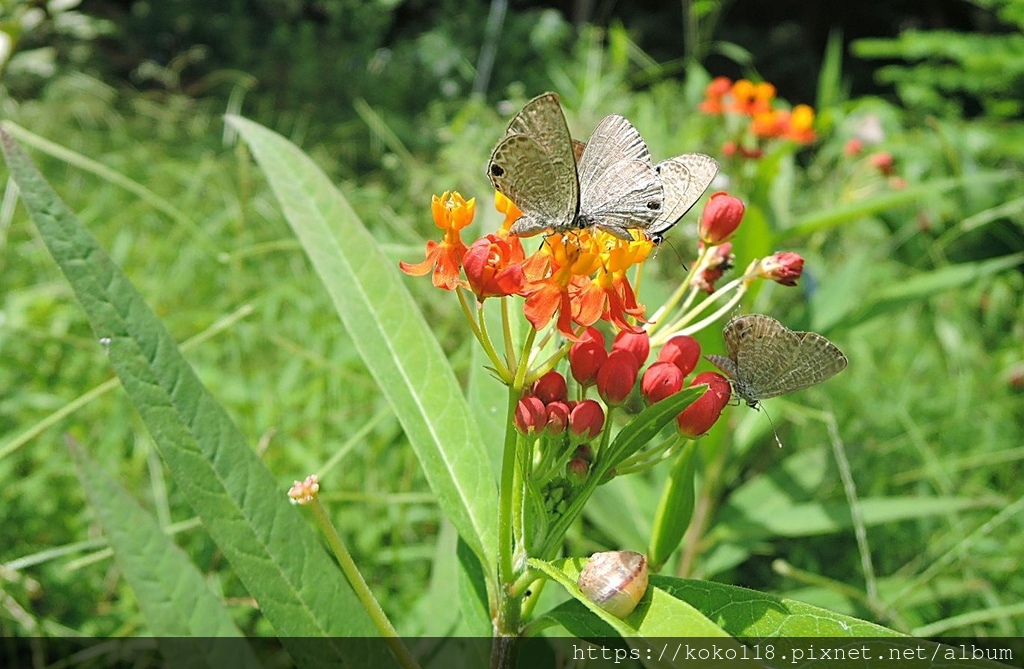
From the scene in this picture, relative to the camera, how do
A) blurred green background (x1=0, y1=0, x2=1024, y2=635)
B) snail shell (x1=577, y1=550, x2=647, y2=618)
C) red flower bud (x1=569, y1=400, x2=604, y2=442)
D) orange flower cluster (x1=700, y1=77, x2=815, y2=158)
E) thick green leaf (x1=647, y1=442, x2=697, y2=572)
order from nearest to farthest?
snail shell (x1=577, y1=550, x2=647, y2=618) → red flower bud (x1=569, y1=400, x2=604, y2=442) → thick green leaf (x1=647, y1=442, x2=697, y2=572) → blurred green background (x1=0, y1=0, x2=1024, y2=635) → orange flower cluster (x1=700, y1=77, x2=815, y2=158)

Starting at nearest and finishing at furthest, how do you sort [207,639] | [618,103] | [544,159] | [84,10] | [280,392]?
1. [544,159]
2. [207,639]
3. [280,392]
4. [618,103]
5. [84,10]

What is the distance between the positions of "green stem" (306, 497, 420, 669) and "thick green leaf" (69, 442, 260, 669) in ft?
0.60

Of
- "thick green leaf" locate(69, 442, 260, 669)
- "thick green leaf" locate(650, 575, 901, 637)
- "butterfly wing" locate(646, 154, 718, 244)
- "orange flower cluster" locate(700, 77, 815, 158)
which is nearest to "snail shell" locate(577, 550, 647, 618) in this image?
"thick green leaf" locate(650, 575, 901, 637)

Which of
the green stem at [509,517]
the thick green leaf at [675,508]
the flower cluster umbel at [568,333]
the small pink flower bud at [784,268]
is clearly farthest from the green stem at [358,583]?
the small pink flower bud at [784,268]

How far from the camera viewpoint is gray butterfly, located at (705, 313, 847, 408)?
0.82 meters

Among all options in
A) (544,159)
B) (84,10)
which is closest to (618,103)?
(544,159)

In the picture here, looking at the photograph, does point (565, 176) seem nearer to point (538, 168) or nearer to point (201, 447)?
point (538, 168)

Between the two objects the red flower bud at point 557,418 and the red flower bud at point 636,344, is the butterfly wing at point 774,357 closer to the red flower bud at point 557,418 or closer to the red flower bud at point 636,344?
the red flower bud at point 636,344

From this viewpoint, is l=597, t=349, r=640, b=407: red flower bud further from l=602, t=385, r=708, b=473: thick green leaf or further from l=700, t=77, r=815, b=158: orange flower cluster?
l=700, t=77, r=815, b=158: orange flower cluster

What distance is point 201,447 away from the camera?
2.90 ft

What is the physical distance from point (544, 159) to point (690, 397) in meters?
0.29

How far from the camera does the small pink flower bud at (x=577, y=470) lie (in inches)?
33.9

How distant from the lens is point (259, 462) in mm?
917

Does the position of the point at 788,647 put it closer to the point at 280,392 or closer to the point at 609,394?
the point at 609,394
